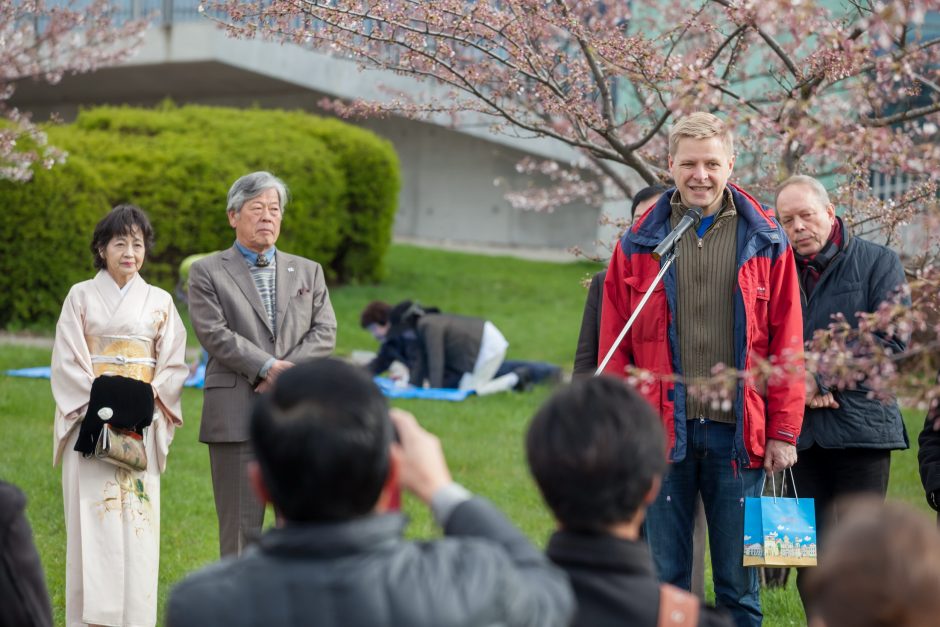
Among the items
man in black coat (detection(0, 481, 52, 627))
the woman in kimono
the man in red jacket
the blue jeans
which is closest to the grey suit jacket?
the woman in kimono

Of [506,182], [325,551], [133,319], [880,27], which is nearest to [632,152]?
[133,319]

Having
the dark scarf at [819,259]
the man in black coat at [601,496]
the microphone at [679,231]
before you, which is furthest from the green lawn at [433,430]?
the man in black coat at [601,496]

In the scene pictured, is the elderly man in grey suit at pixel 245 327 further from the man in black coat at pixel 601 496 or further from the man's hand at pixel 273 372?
the man in black coat at pixel 601 496

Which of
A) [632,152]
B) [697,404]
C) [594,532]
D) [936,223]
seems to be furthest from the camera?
[632,152]

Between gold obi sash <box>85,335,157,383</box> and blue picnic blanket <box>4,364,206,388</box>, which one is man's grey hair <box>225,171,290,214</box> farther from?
blue picnic blanket <box>4,364,206,388</box>

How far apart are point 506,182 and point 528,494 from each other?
13506 mm

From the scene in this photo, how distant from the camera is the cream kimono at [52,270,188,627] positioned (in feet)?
16.2

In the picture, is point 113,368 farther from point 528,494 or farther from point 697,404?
point 528,494

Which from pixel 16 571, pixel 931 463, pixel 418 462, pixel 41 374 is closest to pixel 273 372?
pixel 16 571

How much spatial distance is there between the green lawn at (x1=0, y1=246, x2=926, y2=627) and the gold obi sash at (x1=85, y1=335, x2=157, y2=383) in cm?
118

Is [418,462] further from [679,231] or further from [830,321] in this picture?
[830,321]

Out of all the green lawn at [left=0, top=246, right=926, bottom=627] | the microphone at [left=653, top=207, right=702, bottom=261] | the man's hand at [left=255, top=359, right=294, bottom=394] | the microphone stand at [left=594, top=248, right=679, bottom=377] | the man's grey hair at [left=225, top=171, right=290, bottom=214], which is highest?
the man's grey hair at [left=225, top=171, right=290, bottom=214]

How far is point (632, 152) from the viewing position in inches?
230

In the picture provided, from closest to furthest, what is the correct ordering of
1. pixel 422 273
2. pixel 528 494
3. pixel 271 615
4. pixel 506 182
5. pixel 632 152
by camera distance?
pixel 271 615 → pixel 632 152 → pixel 528 494 → pixel 422 273 → pixel 506 182
